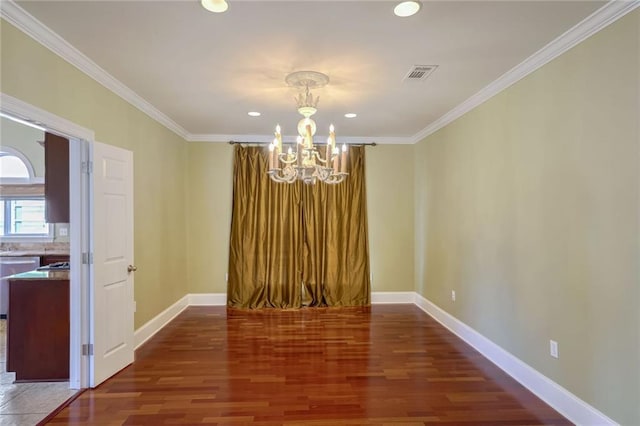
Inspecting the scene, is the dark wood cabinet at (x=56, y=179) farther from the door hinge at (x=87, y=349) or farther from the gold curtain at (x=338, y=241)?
the gold curtain at (x=338, y=241)

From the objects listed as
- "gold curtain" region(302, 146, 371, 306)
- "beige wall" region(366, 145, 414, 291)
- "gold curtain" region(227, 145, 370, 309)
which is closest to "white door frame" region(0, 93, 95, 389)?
"gold curtain" region(227, 145, 370, 309)

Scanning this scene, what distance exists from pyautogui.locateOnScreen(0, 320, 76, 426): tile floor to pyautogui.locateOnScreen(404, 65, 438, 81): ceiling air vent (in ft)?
13.0

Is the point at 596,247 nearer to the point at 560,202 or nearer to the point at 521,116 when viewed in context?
the point at 560,202

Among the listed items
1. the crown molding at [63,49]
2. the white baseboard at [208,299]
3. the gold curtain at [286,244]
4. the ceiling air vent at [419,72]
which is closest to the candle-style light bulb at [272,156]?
the ceiling air vent at [419,72]

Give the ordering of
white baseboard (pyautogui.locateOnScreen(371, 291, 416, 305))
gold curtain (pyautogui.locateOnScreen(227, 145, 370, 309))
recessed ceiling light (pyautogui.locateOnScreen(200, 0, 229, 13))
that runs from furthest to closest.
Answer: white baseboard (pyautogui.locateOnScreen(371, 291, 416, 305)) → gold curtain (pyautogui.locateOnScreen(227, 145, 370, 309)) → recessed ceiling light (pyautogui.locateOnScreen(200, 0, 229, 13))

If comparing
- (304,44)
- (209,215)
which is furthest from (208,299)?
(304,44)

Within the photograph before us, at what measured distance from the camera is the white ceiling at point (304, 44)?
81.6 inches

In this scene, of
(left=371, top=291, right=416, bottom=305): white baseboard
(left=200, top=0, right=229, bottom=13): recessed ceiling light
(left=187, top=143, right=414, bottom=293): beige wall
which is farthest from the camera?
(left=371, top=291, right=416, bottom=305): white baseboard

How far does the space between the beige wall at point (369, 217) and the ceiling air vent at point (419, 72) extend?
2.54 meters

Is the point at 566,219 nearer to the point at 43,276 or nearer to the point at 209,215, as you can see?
the point at 43,276

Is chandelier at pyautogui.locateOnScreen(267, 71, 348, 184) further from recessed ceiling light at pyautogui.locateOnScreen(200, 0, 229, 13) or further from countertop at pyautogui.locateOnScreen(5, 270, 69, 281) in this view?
countertop at pyautogui.locateOnScreen(5, 270, 69, 281)

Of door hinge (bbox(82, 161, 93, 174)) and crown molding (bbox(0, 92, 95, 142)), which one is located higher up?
crown molding (bbox(0, 92, 95, 142))

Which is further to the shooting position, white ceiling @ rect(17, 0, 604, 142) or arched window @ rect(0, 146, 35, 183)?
arched window @ rect(0, 146, 35, 183)

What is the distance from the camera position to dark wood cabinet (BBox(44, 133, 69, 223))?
127 inches
